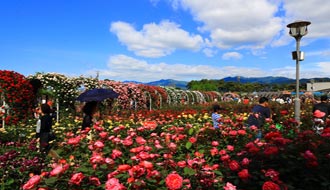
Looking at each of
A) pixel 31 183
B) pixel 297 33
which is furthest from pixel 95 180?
pixel 297 33

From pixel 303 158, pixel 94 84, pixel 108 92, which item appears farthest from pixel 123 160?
pixel 94 84

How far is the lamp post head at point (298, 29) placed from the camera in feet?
26.1

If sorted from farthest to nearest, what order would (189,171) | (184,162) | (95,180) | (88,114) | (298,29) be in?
(298,29) → (88,114) → (184,162) → (189,171) → (95,180)

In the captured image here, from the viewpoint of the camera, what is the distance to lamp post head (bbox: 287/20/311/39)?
7.97m

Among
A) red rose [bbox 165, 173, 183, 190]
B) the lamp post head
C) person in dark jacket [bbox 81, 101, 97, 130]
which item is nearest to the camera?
red rose [bbox 165, 173, 183, 190]

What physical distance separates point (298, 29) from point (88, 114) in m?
5.48

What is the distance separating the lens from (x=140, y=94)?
670 inches

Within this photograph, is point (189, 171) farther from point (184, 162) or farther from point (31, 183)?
point (31, 183)

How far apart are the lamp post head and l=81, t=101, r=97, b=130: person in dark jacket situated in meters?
5.19

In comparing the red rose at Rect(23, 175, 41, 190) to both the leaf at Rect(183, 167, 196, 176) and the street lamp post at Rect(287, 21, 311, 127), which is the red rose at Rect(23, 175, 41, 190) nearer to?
the leaf at Rect(183, 167, 196, 176)

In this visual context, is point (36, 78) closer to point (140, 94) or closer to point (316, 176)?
point (140, 94)

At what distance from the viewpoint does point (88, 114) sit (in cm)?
642

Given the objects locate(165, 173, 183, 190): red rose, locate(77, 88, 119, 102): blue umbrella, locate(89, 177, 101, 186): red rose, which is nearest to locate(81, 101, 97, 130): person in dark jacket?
locate(77, 88, 119, 102): blue umbrella

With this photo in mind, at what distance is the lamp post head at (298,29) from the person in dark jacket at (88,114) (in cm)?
519
